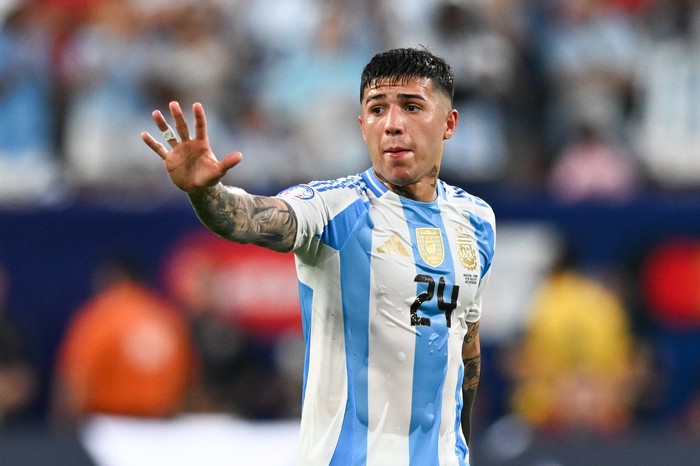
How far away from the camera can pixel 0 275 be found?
10500 mm

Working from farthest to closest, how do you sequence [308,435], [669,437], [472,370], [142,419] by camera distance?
[142,419] < [669,437] < [472,370] < [308,435]

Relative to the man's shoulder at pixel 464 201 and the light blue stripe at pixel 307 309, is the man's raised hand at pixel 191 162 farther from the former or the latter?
the man's shoulder at pixel 464 201

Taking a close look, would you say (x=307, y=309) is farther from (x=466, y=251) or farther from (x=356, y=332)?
(x=466, y=251)

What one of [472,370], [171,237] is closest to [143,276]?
[171,237]

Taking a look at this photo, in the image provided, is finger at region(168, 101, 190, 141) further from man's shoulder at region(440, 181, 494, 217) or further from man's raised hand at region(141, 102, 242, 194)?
man's shoulder at region(440, 181, 494, 217)

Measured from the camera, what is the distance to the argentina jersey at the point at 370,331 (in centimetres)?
458

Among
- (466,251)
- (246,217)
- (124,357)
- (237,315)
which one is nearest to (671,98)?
(237,315)

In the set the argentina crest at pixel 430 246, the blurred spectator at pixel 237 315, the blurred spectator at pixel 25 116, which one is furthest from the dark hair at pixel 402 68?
the blurred spectator at pixel 25 116

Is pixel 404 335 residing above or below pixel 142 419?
above

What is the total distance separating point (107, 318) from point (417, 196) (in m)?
5.86

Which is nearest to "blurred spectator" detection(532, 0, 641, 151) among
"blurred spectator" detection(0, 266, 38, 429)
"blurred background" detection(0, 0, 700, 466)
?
"blurred background" detection(0, 0, 700, 466)

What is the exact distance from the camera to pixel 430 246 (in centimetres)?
475

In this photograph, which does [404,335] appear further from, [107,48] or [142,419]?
[107,48]

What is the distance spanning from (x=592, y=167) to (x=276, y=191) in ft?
9.73
